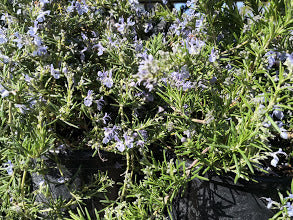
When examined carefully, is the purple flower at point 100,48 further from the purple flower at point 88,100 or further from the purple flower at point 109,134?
the purple flower at point 109,134

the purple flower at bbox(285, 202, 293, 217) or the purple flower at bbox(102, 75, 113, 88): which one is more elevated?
the purple flower at bbox(102, 75, 113, 88)

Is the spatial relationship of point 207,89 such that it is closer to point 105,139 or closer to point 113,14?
point 105,139

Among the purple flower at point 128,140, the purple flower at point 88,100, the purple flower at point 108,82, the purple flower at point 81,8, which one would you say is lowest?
the purple flower at point 128,140

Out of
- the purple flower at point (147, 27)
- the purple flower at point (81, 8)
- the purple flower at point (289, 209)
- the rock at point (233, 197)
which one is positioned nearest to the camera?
the purple flower at point (289, 209)

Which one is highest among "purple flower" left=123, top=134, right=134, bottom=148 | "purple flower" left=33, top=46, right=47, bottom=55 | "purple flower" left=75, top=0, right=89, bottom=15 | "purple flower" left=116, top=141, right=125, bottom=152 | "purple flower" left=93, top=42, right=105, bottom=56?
"purple flower" left=75, top=0, right=89, bottom=15

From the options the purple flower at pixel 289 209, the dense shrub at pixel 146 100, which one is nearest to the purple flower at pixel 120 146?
the dense shrub at pixel 146 100

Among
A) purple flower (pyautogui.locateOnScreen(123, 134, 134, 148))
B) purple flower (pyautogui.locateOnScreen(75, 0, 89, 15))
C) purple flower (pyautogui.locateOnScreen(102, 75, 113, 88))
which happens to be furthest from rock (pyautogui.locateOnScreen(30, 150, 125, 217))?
purple flower (pyautogui.locateOnScreen(75, 0, 89, 15))

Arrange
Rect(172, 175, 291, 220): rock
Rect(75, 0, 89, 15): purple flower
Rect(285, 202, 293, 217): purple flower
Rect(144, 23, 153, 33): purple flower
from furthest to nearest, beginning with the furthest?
Rect(144, 23, 153, 33): purple flower, Rect(75, 0, 89, 15): purple flower, Rect(172, 175, 291, 220): rock, Rect(285, 202, 293, 217): purple flower

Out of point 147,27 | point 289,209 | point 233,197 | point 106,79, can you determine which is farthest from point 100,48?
point 289,209

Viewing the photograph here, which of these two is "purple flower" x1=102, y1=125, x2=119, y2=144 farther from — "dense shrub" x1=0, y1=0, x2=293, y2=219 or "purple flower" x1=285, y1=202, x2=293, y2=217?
"purple flower" x1=285, y1=202, x2=293, y2=217

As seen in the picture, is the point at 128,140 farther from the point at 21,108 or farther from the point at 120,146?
the point at 21,108

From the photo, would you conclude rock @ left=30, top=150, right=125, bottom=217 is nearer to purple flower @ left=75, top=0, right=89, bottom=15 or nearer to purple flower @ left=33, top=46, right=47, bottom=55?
purple flower @ left=33, top=46, right=47, bottom=55

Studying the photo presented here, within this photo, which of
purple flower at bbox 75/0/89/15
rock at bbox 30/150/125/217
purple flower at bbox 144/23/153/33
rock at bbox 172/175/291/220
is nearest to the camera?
rock at bbox 172/175/291/220

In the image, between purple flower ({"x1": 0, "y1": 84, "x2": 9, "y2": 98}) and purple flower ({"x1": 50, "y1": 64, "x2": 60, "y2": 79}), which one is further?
purple flower ({"x1": 50, "y1": 64, "x2": 60, "y2": 79})
